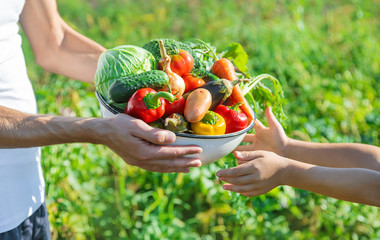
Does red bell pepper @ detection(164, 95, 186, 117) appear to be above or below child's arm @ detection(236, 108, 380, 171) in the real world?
above

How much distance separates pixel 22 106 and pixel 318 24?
466cm

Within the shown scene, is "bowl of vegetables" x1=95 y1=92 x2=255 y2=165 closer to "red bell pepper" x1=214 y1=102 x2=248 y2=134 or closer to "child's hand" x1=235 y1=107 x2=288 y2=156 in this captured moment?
"red bell pepper" x1=214 y1=102 x2=248 y2=134

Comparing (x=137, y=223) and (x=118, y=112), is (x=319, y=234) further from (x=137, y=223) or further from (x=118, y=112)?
(x=118, y=112)

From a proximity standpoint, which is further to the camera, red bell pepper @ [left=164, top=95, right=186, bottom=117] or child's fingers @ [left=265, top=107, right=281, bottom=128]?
child's fingers @ [left=265, top=107, right=281, bottom=128]

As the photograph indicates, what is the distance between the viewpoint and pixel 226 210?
2846mm

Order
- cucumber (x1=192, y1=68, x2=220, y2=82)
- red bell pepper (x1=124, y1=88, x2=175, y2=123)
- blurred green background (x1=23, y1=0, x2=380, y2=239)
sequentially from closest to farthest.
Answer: red bell pepper (x1=124, y1=88, x2=175, y2=123) → cucumber (x1=192, y1=68, x2=220, y2=82) → blurred green background (x1=23, y1=0, x2=380, y2=239)

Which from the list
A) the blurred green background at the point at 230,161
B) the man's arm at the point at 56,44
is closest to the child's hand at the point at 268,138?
the blurred green background at the point at 230,161

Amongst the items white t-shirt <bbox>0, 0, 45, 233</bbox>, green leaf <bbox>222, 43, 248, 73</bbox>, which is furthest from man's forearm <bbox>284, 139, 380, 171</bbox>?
white t-shirt <bbox>0, 0, 45, 233</bbox>

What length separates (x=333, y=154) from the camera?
2.05 metres

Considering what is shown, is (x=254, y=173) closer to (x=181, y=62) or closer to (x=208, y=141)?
(x=208, y=141)

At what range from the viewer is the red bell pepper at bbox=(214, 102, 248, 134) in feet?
4.76

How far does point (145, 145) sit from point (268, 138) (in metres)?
0.83

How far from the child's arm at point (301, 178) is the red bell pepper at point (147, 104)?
18.3 inches

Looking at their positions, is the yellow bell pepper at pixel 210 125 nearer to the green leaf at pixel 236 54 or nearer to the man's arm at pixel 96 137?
the man's arm at pixel 96 137
